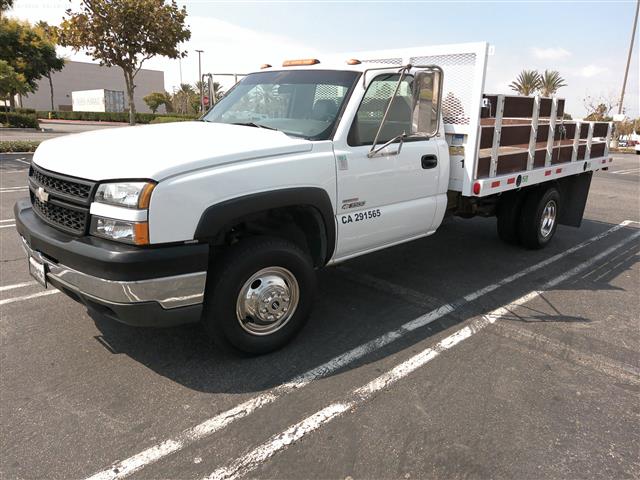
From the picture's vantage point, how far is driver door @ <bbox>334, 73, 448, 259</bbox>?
3.72 m

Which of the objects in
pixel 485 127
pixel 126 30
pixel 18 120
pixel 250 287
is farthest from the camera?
pixel 18 120

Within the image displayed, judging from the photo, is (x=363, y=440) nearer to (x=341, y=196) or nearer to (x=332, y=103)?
(x=341, y=196)

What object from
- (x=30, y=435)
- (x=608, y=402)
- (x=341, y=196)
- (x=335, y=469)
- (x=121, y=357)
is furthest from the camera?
(x=341, y=196)

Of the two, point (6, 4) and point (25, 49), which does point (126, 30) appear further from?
point (25, 49)

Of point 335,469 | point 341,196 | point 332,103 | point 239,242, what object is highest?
point 332,103

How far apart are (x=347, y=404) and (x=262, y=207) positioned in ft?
4.32

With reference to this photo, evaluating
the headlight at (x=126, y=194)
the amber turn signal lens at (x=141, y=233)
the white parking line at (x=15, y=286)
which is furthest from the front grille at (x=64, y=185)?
the white parking line at (x=15, y=286)

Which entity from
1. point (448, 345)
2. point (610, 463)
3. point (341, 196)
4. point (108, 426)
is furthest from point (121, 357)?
point (610, 463)

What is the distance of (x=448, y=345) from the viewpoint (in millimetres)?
3748

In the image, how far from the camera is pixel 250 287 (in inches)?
129

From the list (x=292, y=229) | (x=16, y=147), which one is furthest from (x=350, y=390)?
(x=16, y=147)

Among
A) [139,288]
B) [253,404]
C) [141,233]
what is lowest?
[253,404]

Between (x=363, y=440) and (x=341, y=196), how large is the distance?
68.1 inches

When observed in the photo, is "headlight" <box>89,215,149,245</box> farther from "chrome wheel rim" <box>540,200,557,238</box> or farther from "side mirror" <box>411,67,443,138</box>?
"chrome wheel rim" <box>540,200,557,238</box>
